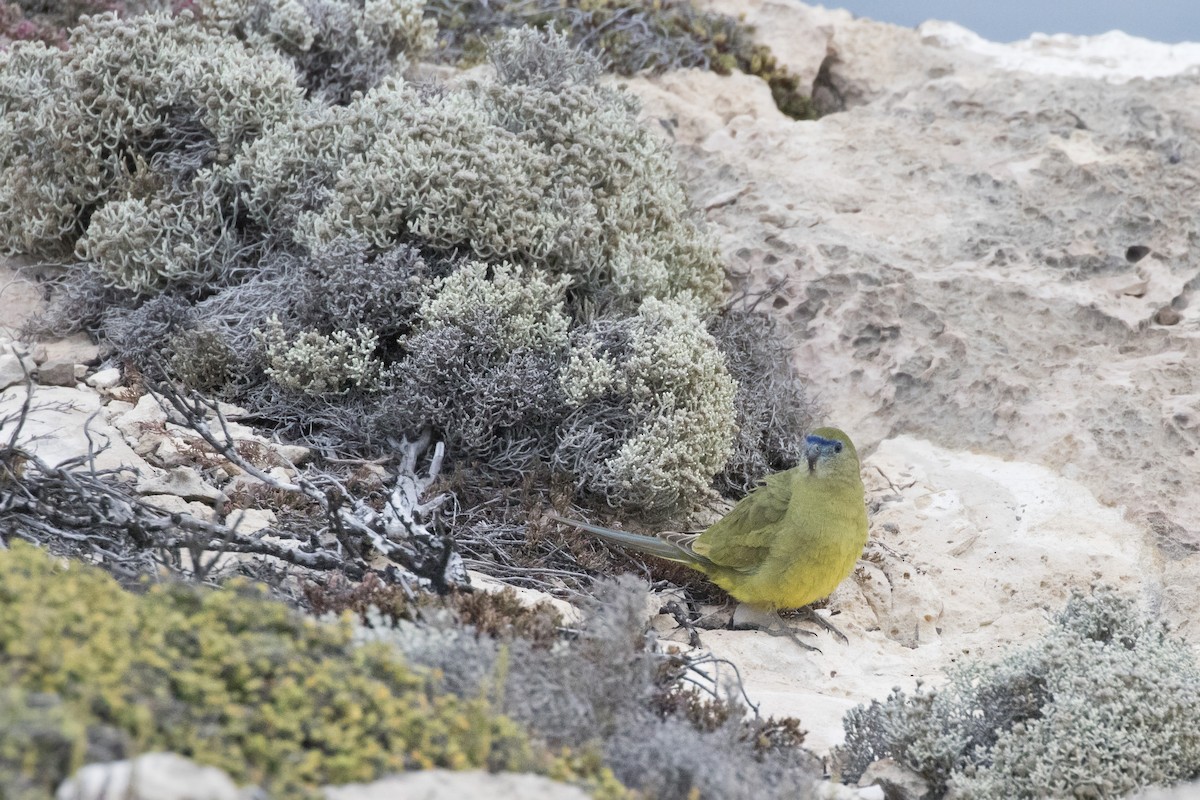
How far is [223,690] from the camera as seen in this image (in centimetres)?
246

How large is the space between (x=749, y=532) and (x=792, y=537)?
21cm

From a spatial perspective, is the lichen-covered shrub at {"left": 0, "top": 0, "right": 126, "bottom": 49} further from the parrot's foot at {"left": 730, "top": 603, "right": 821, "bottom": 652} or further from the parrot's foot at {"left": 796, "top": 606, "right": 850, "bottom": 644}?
the parrot's foot at {"left": 796, "top": 606, "right": 850, "bottom": 644}

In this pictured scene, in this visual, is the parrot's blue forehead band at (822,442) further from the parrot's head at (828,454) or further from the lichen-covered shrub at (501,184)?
the lichen-covered shrub at (501,184)

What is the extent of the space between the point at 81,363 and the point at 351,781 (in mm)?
4325

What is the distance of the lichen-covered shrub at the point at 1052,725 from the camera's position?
346cm

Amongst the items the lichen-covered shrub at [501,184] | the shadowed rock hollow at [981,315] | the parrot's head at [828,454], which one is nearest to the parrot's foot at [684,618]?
the shadowed rock hollow at [981,315]

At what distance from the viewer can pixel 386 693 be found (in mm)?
2529

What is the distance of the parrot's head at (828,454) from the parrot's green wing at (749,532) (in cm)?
17

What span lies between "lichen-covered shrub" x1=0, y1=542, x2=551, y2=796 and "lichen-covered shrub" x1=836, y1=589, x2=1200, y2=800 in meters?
1.57

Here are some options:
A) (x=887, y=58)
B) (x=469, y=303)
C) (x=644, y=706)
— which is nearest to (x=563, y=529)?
(x=469, y=303)

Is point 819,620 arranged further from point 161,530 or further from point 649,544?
point 161,530

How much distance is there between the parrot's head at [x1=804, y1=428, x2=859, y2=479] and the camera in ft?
16.0

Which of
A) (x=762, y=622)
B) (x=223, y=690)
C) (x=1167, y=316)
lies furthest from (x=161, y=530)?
(x=1167, y=316)

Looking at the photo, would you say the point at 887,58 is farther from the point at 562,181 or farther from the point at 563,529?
the point at 563,529
